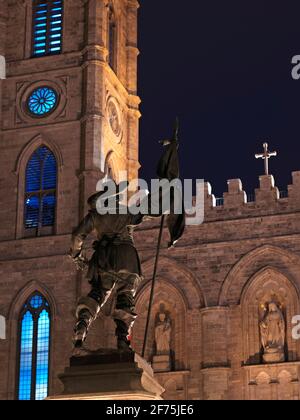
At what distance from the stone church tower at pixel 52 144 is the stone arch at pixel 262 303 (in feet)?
19.3

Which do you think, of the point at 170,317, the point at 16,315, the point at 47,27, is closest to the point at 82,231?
the point at 170,317

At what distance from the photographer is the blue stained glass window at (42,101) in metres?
37.1

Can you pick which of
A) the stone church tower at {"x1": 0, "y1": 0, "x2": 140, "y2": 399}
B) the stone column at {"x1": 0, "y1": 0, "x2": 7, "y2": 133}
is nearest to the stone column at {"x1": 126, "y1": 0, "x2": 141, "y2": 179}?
the stone church tower at {"x1": 0, "y1": 0, "x2": 140, "y2": 399}

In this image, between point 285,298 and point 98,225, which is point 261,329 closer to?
point 285,298

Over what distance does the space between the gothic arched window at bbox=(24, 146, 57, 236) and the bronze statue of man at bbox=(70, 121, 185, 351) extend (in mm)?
22894

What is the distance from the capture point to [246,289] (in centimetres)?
3094

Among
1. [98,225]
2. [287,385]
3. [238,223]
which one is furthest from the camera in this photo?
[238,223]

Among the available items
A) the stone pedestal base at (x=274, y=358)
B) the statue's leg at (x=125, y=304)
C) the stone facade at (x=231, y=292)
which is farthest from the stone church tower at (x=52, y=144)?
the statue's leg at (x=125, y=304)

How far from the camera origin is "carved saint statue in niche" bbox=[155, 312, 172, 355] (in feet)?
103

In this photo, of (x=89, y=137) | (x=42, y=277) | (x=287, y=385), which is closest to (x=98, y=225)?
(x=287, y=385)

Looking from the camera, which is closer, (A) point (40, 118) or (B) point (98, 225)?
(B) point (98, 225)

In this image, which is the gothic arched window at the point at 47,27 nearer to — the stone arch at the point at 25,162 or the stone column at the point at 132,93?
the stone column at the point at 132,93

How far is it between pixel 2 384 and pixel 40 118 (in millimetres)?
10088

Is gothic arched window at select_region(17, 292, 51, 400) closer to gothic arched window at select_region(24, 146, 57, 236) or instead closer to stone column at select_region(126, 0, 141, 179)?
gothic arched window at select_region(24, 146, 57, 236)
